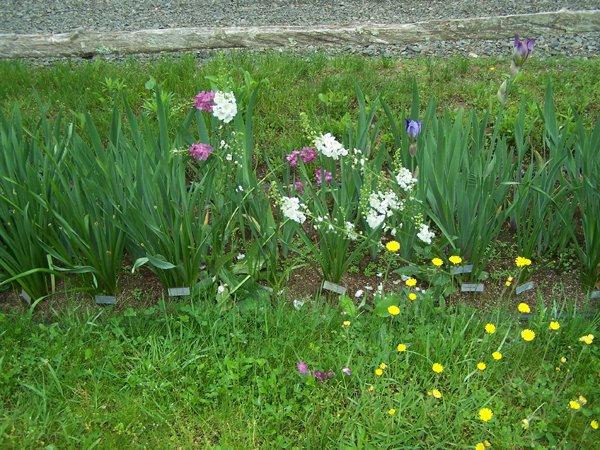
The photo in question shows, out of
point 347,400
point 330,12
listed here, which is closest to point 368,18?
point 330,12

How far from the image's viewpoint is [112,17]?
666cm

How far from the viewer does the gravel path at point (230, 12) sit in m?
6.38

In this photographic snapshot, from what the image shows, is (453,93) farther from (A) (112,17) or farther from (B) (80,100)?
(A) (112,17)

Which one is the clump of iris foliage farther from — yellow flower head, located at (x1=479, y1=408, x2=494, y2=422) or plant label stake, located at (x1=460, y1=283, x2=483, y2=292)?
plant label stake, located at (x1=460, y1=283, x2=483, y2=292)

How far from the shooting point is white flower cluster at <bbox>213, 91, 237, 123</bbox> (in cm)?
256

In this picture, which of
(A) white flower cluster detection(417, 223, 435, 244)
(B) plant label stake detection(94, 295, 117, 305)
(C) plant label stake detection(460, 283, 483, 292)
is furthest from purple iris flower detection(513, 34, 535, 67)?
(B) plant label stake detection(94, 295, 117, 305)

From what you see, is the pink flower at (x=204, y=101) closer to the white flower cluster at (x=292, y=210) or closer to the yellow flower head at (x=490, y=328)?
the white flower cluster at (x=292, y=210)

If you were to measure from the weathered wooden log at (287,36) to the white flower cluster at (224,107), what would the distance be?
2.44 metres

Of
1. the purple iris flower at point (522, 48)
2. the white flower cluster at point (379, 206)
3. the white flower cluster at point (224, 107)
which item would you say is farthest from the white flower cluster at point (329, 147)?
the purple iris flower at point (522, 48)

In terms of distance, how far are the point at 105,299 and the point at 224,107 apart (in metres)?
0.90

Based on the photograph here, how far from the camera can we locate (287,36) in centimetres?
495

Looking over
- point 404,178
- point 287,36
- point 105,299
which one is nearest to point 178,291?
point 105,299

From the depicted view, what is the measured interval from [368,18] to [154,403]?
4.97 m

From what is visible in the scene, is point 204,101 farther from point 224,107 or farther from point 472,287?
point 472,287
